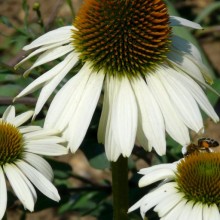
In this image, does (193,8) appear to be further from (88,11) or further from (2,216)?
(2,216)

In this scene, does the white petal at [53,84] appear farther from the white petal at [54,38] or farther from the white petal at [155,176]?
the white petal at [155,176]

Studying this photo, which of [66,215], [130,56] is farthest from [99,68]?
[66,215]

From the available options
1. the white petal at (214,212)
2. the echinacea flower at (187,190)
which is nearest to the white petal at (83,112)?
the echinacea flower at (187,190)

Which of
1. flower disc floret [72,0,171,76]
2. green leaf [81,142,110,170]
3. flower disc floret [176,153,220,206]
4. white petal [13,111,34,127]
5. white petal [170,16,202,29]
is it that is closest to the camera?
flower disc floret [176,153,220,206]

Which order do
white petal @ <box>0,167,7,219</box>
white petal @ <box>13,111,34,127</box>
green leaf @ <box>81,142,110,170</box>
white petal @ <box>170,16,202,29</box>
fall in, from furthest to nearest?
green leaf @ <box>81,142,110,170</box> < white petal @ <box>170,16,202,29</box> < white petal @ <box>13,111,34,127</box> < white petal @ <box>0,167,7,219</box>

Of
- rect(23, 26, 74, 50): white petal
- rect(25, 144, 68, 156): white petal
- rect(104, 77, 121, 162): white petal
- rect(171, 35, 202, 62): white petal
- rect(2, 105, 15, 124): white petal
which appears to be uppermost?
rect(23, 26, 74, 50): white petal

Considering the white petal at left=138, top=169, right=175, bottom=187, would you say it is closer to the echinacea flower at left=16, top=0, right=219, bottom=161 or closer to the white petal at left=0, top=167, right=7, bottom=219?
the echinacea flower at left=16, top=0, right=219, bottom=161

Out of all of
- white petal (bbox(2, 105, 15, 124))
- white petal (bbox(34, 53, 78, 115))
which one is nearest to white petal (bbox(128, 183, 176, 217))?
white petal (bbox(34, 53, 78, 115))
